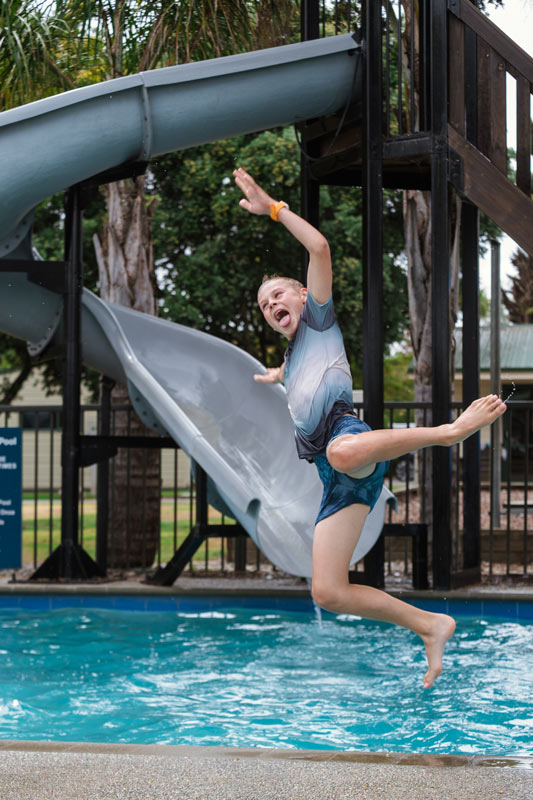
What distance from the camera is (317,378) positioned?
3939 millimetres

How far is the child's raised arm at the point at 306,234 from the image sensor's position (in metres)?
3.71

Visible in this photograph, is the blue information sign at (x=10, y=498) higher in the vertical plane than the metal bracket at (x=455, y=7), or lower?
lower

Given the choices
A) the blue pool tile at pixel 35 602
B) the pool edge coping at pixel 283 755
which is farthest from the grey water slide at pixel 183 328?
the pool edge coping at pixel 283 755

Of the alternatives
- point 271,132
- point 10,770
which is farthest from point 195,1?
point 271,132

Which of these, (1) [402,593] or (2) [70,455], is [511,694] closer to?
(1) [402,593]

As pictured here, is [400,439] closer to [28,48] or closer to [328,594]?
[328,594]

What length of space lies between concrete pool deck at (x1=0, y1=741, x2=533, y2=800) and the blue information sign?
17.6 feet

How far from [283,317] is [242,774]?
5.99ft

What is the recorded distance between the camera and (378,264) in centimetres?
770

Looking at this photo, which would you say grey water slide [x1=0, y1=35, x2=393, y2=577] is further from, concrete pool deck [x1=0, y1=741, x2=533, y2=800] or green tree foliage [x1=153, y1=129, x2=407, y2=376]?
green tree foliage [x1=153, y1=129, x2=407, y2=376]

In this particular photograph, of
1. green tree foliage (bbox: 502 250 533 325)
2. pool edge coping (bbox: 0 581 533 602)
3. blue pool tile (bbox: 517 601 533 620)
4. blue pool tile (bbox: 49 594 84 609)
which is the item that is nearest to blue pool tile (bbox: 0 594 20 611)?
pool edge coping (bbox: 0 581 533 602)

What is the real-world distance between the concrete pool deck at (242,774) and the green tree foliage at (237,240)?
1543 centimetres

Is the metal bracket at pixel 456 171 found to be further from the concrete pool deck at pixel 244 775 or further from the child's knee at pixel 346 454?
the concrete pool deck at pixel 244 775

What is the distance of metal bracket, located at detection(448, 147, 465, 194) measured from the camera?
7393mm
